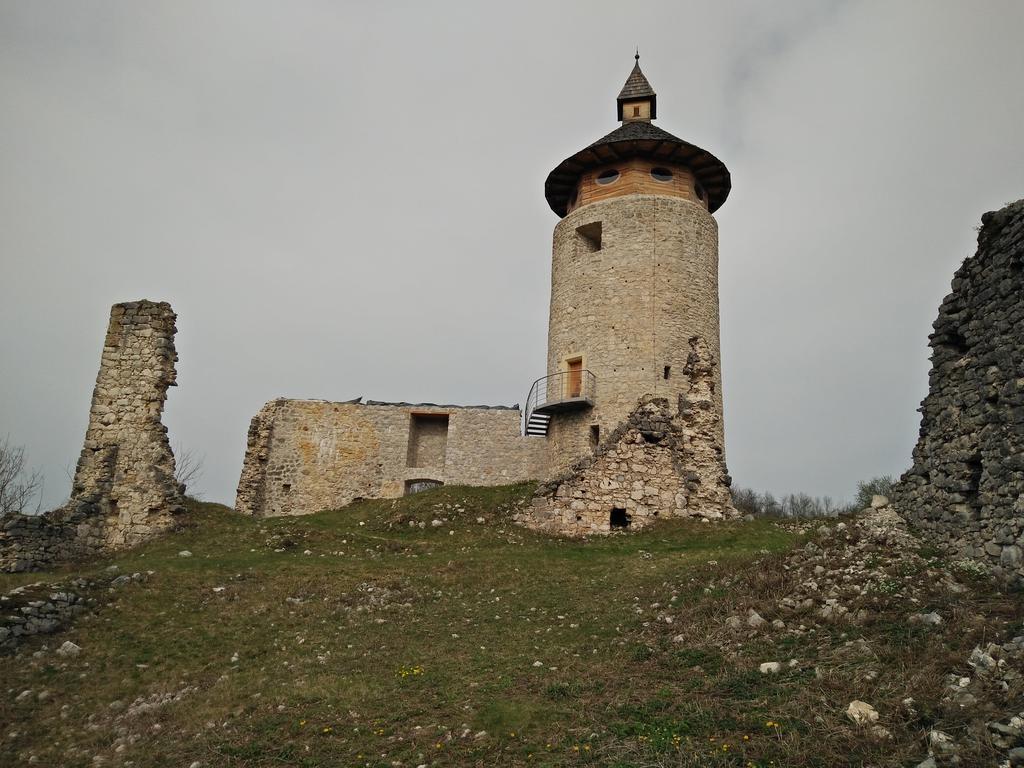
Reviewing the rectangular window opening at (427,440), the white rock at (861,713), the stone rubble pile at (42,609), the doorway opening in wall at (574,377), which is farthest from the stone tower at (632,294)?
Answer: the white rock at (861,713)

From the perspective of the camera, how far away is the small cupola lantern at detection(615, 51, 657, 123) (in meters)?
27.1

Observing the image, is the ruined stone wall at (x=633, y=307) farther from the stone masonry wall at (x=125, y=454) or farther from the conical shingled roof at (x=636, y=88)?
the stone masonry wall at (x=125, y=454)

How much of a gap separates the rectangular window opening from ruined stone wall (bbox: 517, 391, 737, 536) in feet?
32.1

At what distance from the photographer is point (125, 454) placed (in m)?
17.9

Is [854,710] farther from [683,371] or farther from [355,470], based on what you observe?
[355,470]

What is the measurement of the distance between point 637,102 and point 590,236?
6.73m

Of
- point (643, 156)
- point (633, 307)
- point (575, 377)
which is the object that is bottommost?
point (575, 377)

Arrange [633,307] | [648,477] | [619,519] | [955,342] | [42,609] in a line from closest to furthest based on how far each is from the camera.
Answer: [955,342] → [42,609] → [619,519] → [648,477] → [633,307]

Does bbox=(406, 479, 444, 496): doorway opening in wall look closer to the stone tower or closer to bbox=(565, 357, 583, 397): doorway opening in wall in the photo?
the stone tower

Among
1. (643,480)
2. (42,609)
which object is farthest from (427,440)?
(42,609)

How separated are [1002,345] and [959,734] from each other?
5247 mm

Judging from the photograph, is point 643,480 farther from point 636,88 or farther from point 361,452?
point 636,88

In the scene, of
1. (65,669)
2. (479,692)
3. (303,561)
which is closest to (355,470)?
(303,561)

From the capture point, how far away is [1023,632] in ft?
20.8
